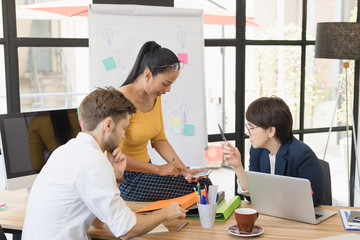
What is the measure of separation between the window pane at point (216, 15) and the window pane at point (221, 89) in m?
0.15

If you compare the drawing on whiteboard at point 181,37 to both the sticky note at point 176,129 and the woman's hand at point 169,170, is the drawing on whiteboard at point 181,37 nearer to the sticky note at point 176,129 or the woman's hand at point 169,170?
the sticky note at point 176,129

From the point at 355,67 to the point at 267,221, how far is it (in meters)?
2.88

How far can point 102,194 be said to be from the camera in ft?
5.33

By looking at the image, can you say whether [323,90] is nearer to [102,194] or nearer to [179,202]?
[179,202]

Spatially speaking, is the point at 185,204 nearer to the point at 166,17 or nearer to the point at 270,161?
the point at 270,161

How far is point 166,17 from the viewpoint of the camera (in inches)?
136

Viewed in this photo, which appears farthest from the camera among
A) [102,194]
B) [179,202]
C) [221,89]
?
[221,89]

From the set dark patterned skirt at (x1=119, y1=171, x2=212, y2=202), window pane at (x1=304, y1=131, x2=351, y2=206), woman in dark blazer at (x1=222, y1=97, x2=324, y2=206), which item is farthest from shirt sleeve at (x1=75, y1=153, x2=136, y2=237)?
window pane at (x1=304, y1=131, x2=351, y2=206)

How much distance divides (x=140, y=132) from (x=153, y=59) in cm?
39

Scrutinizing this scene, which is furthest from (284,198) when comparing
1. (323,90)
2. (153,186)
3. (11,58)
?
(323,90)

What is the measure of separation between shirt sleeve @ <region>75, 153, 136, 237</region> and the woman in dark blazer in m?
0.76

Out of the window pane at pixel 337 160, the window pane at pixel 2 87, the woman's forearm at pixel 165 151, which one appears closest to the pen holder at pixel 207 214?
the woman's forearm at pixel 165 151

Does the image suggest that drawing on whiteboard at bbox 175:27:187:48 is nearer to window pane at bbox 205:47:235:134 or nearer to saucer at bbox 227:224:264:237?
window pane at bbox 205:47:235:134

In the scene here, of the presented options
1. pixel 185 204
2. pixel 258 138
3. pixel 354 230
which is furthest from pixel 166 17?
pixel 354 230
